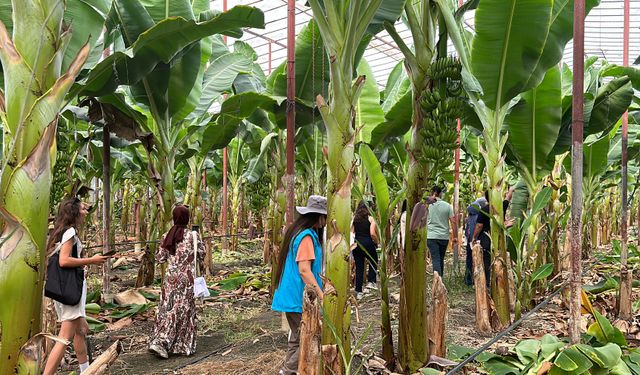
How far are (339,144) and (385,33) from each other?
55.3 ft

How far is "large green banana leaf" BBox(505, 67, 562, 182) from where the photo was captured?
17.8ft

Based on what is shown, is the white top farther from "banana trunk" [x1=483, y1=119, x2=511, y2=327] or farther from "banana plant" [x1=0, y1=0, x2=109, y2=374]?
"banana trunk" [x1=483, y1=119, x2=511, y2=327]

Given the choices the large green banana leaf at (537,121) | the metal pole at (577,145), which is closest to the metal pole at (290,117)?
the metal pole at (577,145)

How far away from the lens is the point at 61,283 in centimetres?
370

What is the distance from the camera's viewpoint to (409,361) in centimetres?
371

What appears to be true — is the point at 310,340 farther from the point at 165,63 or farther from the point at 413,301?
the point at 165,63

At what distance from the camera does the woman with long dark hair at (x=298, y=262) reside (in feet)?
11.5

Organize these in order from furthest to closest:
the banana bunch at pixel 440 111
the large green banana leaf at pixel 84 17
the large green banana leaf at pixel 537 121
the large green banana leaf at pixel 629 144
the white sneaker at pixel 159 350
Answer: the large green banana leaf at pixel 629 144 < the large green banana leaf at pixel 537 121 < the white sneaker at pixel 159 350 < the banana bunch at pixel 440 111 < the large green banana leaf at pixel 84 17

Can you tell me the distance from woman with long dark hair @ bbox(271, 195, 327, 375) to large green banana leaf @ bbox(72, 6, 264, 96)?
5.44 feet

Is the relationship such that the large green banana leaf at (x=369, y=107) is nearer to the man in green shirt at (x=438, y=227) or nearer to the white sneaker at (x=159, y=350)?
the man in green shirt at (x=438, y=227)

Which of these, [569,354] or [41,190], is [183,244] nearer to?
[41,190]

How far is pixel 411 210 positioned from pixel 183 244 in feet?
7.17

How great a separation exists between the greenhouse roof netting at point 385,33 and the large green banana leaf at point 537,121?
8.76 metres

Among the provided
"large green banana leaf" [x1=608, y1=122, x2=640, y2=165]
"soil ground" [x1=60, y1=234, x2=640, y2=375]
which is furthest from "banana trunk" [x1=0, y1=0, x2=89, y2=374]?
"large green banana leaf" [x1=608, y1=122, x2=640, y2=165]
